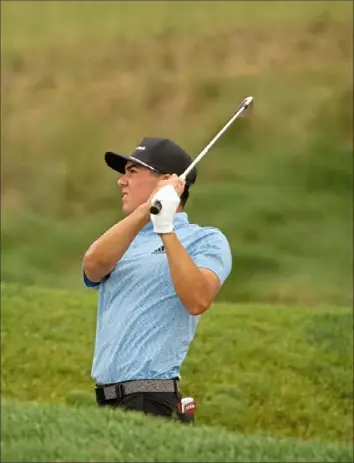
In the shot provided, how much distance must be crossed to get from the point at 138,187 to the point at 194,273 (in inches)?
16.6

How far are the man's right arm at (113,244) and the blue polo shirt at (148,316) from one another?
0.09 m

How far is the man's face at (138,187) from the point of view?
3504 mm

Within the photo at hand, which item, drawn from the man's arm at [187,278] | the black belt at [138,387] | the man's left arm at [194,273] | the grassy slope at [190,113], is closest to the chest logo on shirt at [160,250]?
the man's left arm at [194,273]

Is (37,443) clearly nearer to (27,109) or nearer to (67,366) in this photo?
(67,366)

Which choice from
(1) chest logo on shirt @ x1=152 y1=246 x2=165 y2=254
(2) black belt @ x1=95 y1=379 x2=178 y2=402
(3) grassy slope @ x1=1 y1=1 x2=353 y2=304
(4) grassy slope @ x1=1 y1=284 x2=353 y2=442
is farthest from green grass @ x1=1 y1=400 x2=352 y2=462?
(3) grassy slope @ x1=1 y1=1 x2=353 y2=304

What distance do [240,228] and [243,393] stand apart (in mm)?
7380

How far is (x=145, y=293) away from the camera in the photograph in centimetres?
345

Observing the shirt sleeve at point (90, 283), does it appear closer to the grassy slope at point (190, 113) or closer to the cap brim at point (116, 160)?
the cap brim at point (116, 160)

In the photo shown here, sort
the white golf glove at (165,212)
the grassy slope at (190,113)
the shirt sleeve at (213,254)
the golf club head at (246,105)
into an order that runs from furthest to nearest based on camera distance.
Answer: the grassy slope at (190,113), the golf club head at (246,105), the shirt sleeve at (213,254), the white golf glove at (165,212)

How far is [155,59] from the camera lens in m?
19.8

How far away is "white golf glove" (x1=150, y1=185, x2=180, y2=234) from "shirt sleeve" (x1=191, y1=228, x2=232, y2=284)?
22 centimetres

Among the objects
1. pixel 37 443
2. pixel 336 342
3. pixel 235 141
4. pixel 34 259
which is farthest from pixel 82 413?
pixel 235 141

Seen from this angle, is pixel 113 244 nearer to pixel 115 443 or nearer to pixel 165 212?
pixel 165 212

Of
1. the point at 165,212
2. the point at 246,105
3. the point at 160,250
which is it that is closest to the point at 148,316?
the point at 160,250
